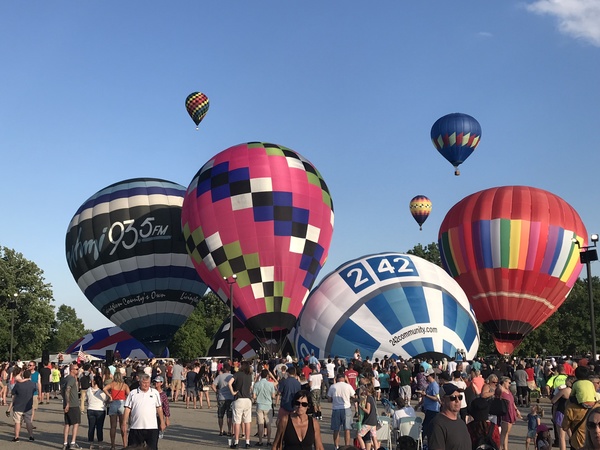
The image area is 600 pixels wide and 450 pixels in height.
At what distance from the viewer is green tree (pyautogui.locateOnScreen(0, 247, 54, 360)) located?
53938 mm

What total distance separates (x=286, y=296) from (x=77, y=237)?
593 inches

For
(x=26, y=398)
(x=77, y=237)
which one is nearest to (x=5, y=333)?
(x=77, y=237)

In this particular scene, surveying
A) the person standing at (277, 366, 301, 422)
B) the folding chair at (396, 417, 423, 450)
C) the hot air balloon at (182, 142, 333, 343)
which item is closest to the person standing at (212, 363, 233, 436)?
the person standing at (277, 366, 301, 422)

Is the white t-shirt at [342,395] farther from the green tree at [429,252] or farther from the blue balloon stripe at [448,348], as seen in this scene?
the green tree at [429,252]

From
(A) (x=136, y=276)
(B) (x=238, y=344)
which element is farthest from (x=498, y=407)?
(A) (x=136, y=276)

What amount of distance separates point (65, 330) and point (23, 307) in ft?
274

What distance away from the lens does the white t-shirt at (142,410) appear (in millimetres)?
10312

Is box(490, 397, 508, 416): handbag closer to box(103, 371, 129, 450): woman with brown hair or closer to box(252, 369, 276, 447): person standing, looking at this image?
box(252, 369, 276, 447): person standing

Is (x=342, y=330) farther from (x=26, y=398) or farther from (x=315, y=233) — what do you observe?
(x=26, y=398)

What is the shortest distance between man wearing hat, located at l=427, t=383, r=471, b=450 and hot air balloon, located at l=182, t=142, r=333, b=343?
25.8 m

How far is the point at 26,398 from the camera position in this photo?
14594mm

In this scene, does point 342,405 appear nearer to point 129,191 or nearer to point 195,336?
point 129,191

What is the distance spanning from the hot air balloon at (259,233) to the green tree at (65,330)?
69.7m

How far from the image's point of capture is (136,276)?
40.6m
